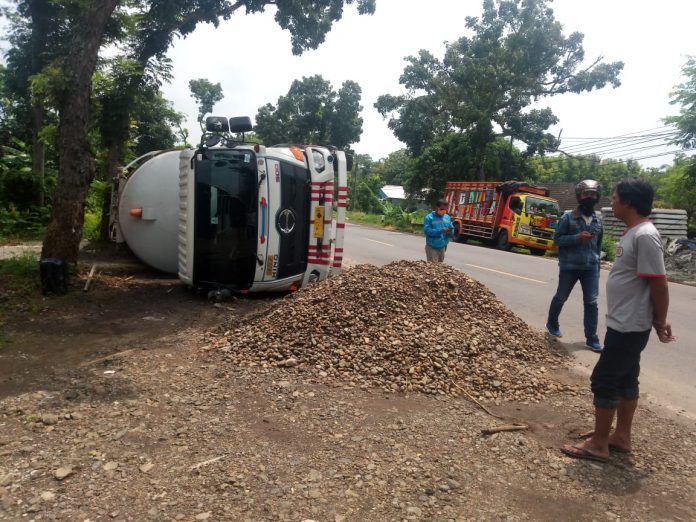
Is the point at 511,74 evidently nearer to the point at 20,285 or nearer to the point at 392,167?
the point at 20,285

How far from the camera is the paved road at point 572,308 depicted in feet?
15.8

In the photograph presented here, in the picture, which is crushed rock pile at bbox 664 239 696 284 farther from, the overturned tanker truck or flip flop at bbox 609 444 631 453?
flip flop at bbox 609 444 631 453

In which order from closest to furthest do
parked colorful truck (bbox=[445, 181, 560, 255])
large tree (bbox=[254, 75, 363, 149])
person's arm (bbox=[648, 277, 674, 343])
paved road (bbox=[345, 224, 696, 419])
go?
person's arm (bbox=[648, 277, 674, 343]) → paved road (bbox=[345, 224, 696, 419]) → parked colorful truck (bbox=[445, 181, 560, 255]) → large tree (bbox=[254, 75, 363, 149])

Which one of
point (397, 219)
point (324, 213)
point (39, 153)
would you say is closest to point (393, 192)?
point (397, 219)

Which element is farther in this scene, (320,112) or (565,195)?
(320,112)

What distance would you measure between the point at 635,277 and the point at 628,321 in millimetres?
275

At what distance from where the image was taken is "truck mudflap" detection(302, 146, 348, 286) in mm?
7434

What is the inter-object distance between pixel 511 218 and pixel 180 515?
18.6 m

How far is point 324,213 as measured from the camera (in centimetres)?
747

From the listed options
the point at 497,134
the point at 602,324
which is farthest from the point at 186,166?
the point at 497,134

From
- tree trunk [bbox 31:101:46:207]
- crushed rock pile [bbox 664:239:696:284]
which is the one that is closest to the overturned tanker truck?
tree trunk [bbox 31:101:46:207]

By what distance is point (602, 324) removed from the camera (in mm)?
7027

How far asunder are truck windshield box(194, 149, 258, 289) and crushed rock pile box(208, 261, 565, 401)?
1454 mm

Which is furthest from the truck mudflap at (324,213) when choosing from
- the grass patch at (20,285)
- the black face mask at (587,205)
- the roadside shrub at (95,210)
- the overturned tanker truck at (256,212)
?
the roadside shrub at (95,210)
